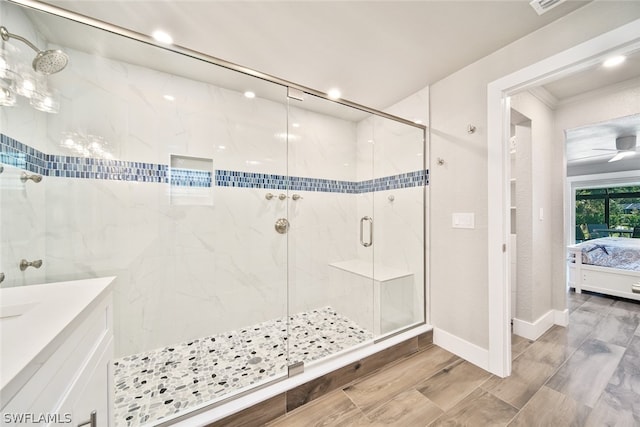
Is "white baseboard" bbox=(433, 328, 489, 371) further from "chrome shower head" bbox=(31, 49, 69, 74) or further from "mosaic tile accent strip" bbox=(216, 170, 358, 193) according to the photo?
"chrome shower head" bbox=(31, 49, 69, 74)

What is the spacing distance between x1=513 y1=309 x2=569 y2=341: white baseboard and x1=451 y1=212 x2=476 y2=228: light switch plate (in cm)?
132

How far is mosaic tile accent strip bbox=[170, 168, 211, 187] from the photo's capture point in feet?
7.13

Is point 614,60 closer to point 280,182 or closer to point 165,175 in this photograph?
point 280,182

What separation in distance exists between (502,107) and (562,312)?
2359 millimetres

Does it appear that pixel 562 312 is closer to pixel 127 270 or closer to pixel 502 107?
pixel 502 107

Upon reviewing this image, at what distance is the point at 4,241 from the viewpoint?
1.23 meters

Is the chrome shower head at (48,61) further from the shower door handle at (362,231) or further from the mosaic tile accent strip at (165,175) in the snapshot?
the shower door handle at (362,231)

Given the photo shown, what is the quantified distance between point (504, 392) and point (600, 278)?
3301mm

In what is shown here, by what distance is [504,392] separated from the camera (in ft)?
5.25

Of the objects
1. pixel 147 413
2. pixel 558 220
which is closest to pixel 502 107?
pixel 558 220

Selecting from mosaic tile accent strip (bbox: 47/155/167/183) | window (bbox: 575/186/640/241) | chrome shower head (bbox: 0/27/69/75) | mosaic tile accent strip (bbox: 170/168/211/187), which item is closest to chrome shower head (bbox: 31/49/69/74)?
chrome shower head (bbox: 0/27/69/75)

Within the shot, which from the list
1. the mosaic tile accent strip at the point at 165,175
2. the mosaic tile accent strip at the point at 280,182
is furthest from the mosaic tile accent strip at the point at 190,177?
the mosaic tile accent strip at the point at 280,182

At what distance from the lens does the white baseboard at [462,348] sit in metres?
1.85

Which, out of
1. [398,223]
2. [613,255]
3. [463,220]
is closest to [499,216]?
[463,220]
